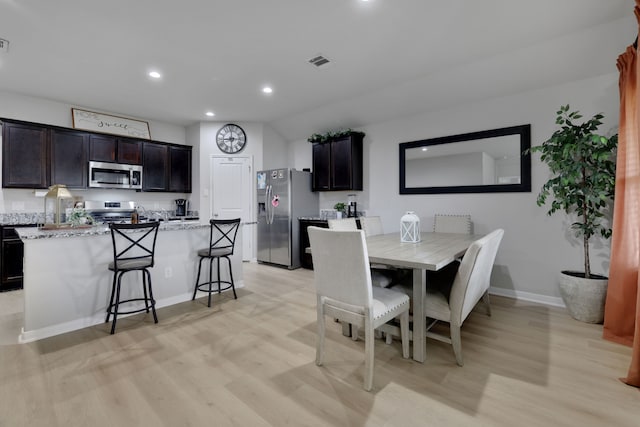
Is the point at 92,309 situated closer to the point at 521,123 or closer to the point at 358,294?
the point at 358,294

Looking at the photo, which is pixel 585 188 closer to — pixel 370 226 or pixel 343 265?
pixel 370 226

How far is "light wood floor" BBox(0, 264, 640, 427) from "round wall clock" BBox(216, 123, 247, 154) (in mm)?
3618

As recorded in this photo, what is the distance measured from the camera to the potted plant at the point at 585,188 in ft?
8.79

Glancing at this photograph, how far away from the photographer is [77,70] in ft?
11.2

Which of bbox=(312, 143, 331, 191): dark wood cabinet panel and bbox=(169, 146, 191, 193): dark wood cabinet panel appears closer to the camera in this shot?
bbox=(312, 143, 331, 191): dark wood cabinet panel

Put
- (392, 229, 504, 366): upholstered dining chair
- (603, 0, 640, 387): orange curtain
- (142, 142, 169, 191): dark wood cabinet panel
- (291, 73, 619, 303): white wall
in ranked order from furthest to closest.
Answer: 1. (142, 142, 169, 191): dark wood cabinet panel
2. (291, 73, 619, 303): white wall
3. (603, 0, 640, 387): orange curtain
4. (392, 229, 504, 366): upholstered dining chair

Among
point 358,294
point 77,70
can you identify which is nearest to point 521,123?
point 358,294

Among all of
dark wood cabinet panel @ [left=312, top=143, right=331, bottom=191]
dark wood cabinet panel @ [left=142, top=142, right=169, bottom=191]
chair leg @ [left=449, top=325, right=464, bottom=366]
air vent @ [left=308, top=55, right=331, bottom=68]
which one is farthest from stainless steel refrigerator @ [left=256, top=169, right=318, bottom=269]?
chair leg @ [left=449, top=325, right=464, bottom=366]

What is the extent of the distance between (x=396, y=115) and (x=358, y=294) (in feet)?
11.4

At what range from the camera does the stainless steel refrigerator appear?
16.5 feet

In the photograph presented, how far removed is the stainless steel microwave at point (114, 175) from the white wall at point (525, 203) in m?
4.59

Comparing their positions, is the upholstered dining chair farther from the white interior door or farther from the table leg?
the white interior door

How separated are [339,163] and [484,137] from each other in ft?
7.11

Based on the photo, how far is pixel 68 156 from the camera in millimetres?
4344
